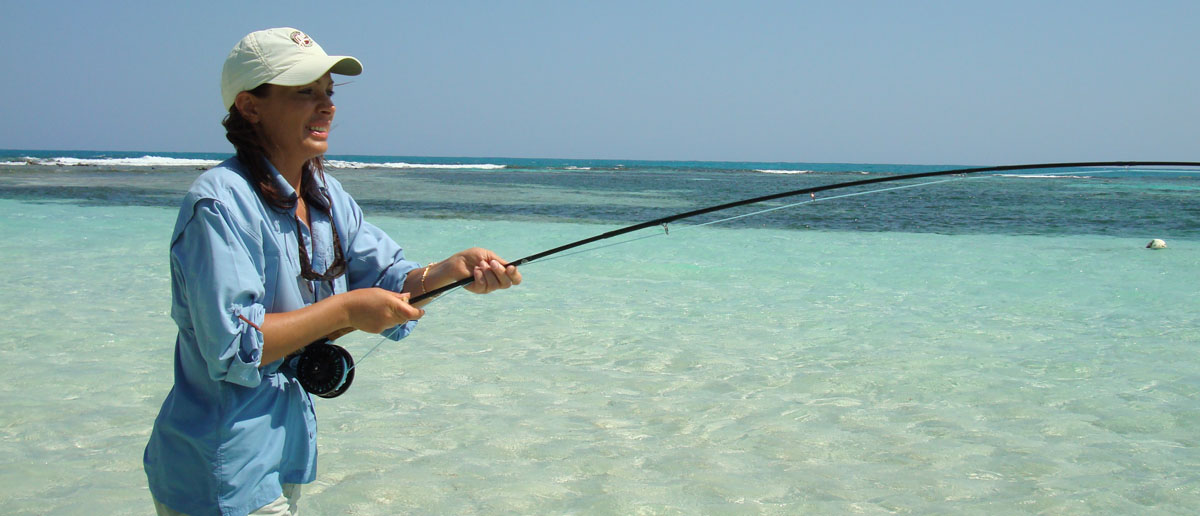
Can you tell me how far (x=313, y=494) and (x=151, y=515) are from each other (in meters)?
0.50

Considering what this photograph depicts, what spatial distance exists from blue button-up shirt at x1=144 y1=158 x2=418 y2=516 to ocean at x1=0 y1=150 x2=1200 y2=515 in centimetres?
135

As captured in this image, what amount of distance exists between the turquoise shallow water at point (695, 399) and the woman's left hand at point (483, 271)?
4.18 ft

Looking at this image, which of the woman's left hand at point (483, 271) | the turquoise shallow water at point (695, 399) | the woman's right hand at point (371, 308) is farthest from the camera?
the turquoise shallow water at point (695, 399)

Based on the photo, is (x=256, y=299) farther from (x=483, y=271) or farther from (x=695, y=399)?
(x=695, y=399)

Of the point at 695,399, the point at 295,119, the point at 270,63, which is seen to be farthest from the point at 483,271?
the point at 695,399

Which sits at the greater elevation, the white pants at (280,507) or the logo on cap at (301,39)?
the logo on cap at (301,39)

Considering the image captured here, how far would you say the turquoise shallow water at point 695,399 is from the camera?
3.09m

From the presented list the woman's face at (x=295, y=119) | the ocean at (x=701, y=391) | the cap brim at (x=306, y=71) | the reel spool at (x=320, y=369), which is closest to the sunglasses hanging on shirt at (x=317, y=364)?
the reel spool at (x=320, y=369)

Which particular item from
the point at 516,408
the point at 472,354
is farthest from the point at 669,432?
Result: the point at 472,354

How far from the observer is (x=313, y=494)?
3016 mm

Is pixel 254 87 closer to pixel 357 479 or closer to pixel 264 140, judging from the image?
pixel 264 140

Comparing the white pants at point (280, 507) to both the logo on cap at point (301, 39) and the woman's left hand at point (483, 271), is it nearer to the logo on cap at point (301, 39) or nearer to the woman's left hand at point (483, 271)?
the woman's left hand at point (483, 271)

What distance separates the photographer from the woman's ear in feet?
5.32

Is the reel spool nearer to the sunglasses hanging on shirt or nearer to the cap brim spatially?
the sunglasses hanging on shirt
